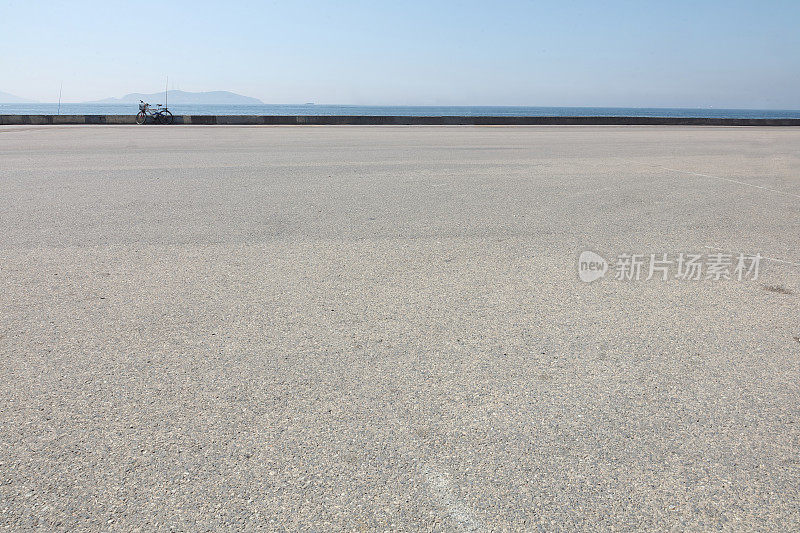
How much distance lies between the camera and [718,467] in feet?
8.16

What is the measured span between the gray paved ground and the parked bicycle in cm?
2706

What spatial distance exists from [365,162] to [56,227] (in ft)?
24.1

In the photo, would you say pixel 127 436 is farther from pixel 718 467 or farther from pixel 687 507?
pixel 718 467

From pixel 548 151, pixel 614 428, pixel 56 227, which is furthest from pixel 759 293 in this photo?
pixel 548 151

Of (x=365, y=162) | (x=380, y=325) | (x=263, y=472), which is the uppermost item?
(x=365, y=162)

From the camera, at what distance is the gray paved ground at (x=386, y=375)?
7.46 ft
